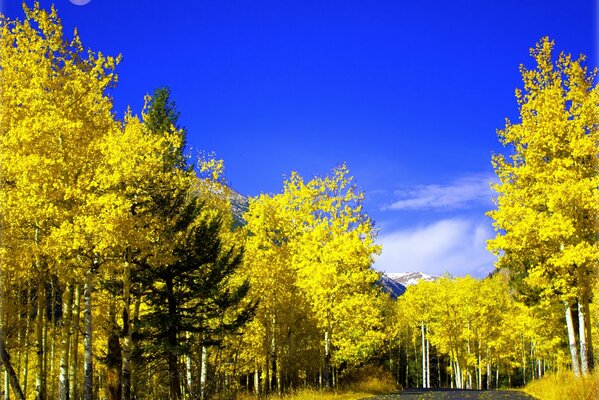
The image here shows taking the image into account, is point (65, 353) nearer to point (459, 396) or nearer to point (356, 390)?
point (356, 390)

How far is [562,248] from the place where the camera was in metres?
14.7

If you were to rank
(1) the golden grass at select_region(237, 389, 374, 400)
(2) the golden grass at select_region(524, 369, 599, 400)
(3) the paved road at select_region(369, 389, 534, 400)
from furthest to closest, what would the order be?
(3) the paved road at select_region(369, 389, 534, 400)
(1) the golden grass at select_region(237, 389, 374, 400)
(2) the golden grass at select_region(524, 369, 599, 400)

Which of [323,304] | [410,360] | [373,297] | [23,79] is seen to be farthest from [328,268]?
[410,360]

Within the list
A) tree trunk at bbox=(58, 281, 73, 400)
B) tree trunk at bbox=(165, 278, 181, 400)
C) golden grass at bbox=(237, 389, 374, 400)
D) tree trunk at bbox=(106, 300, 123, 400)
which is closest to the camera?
tree trunk at bbox=(58, 281, 73, 400)

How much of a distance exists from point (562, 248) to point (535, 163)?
2.70m

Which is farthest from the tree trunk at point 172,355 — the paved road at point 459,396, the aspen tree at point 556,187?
the aspen tree at point 556,187

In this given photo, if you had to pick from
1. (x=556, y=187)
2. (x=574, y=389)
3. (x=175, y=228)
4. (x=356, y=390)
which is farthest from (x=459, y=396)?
(x=175, y=228)

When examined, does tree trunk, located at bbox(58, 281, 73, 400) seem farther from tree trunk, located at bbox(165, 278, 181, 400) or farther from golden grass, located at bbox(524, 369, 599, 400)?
golden grass, located at bbox(524, 369, 599, 400)

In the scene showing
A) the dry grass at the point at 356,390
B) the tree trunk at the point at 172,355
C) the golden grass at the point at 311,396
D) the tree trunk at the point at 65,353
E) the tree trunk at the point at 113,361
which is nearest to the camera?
the tree trunk at the point at 65,353

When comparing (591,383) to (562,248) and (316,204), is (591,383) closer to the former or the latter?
(562,248)

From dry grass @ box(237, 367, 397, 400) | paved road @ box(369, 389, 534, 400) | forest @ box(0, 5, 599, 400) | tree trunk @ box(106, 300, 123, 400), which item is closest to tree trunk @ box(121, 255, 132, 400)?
forest @ box(0, 5, 599, 400)

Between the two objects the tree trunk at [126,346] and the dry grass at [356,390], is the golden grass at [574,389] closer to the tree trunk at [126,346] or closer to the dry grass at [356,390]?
the dry grass at [356,390]

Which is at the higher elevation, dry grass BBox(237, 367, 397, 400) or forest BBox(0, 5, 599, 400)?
forest BBox(0, 5, 599, 400)

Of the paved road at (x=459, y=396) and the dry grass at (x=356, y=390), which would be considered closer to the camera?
the dry grass at (x=356, y=390)
